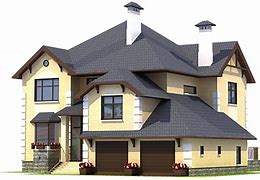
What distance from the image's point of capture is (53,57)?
61.4 metres

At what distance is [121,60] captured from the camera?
2338 inches

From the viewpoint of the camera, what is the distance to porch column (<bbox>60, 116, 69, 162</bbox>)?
60031mm

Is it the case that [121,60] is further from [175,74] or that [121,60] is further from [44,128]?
[44,128]

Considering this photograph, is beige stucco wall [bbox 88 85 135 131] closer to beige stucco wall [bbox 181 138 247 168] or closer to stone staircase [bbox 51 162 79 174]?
stone staircase [bbox 51 162 79 174]

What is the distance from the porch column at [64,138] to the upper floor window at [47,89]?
7.75 feet

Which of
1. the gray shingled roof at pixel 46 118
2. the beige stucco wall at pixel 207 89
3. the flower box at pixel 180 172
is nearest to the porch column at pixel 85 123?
the gray shingled roof at pixel 46 118

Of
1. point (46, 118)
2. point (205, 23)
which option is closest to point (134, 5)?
point (205, 23)

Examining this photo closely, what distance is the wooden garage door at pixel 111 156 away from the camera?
180 feet

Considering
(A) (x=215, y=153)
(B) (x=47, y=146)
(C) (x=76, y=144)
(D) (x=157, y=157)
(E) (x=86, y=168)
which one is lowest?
(E) (x=86, y=168)

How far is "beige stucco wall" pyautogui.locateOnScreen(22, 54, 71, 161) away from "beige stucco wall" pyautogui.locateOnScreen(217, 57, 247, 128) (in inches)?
500

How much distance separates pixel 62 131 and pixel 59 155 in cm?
191

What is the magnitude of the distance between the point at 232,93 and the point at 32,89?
17125 millimetres

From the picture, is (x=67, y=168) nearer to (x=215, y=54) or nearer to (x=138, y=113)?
(x=138, y=113)

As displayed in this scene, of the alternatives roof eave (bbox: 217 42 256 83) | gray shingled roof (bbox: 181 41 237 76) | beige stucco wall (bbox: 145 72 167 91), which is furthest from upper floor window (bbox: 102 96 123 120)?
roof eave (bbox: 217 42 256 83)
